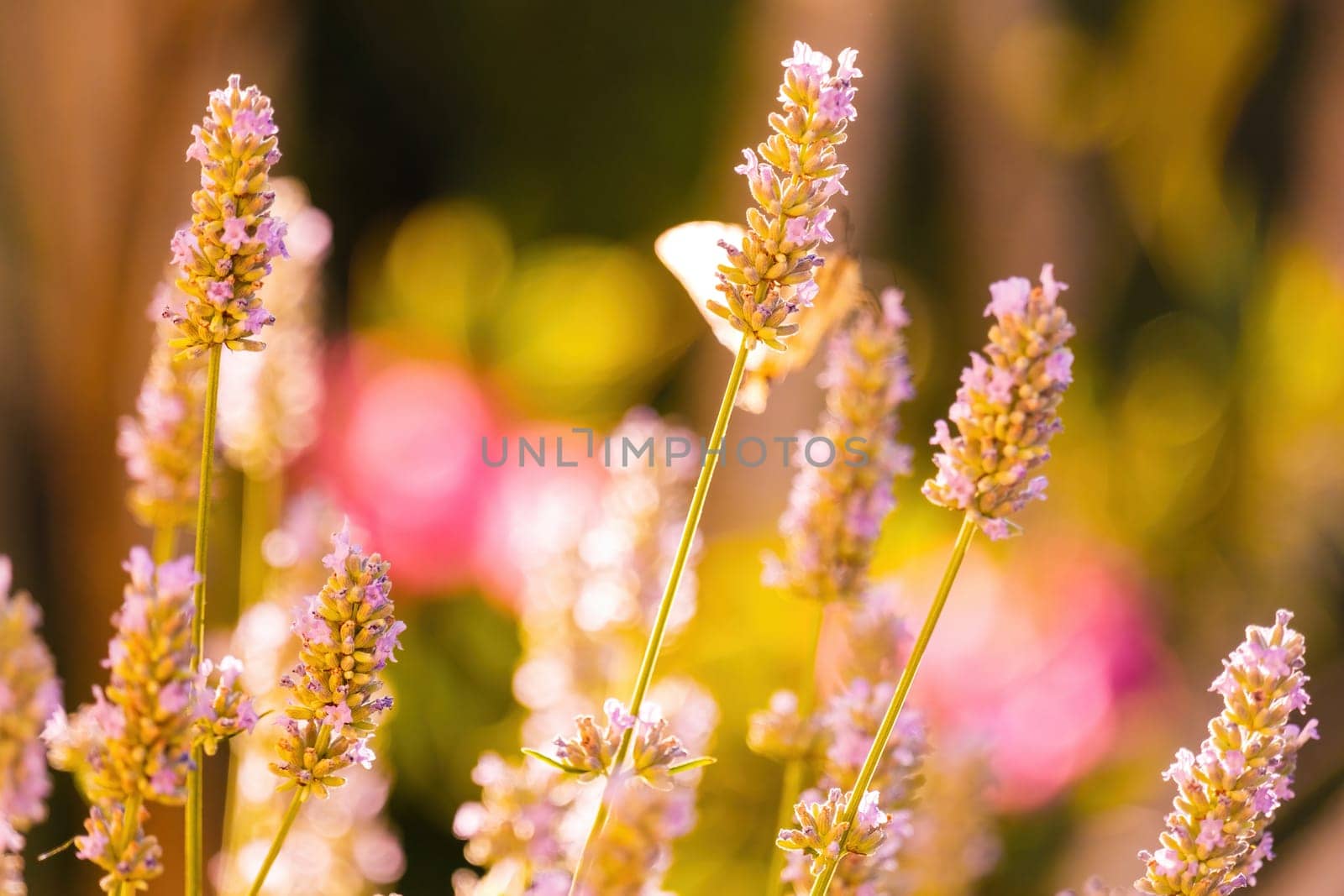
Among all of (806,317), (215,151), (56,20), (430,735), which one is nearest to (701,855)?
(430,735)

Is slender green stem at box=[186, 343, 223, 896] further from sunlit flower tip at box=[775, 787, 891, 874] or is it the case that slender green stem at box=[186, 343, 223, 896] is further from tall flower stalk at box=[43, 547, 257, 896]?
sunlit flower tip at box=[775, 787, 891, 874]

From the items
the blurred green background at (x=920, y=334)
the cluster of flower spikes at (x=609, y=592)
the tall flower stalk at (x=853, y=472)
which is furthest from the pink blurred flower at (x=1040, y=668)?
the tall flower stalk at (x=853, y=472)

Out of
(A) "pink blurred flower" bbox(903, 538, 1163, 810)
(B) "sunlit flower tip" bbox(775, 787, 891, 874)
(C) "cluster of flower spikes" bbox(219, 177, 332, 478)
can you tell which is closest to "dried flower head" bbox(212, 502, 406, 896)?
(C) "cluster of flower spikes" bbox(219, 177, 332, 478)

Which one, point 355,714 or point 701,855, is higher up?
point 355,714

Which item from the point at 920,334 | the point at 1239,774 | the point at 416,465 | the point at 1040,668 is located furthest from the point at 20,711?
the point at 920,334

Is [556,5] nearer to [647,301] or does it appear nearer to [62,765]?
[647,301]

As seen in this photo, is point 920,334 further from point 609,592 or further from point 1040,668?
point 609,592

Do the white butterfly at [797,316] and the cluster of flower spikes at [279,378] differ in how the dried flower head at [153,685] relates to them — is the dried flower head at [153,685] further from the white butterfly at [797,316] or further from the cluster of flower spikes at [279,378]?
the cluster of flower spikes at [279,378]
